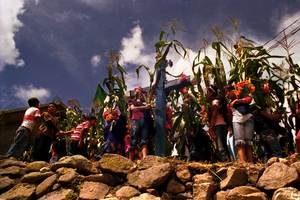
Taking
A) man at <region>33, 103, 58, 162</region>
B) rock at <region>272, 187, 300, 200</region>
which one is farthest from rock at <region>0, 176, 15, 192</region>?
rock at <region>272, 187, 300, 200</region>

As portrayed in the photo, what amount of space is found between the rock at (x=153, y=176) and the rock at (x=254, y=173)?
0.88 metres

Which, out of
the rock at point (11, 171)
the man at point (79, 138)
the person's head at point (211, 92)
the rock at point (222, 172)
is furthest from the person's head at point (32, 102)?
the rock at point (222, 172)

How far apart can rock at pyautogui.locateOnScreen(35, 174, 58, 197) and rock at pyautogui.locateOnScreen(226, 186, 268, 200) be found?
7.03 feet

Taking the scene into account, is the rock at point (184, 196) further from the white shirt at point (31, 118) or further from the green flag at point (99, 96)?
the green flag at point (99, 96)

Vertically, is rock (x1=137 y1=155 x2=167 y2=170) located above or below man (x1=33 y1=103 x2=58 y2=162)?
below

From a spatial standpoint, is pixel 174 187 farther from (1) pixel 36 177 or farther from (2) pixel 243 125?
(1) pixel 36 177

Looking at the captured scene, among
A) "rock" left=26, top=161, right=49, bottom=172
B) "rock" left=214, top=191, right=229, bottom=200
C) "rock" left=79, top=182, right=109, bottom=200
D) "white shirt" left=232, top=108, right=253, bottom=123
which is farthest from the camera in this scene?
"rock" left=26, top=161, right=49, bottom=172

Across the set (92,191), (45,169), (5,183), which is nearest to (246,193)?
(92,191)

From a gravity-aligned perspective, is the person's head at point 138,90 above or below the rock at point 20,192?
above

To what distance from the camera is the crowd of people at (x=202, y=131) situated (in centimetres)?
571

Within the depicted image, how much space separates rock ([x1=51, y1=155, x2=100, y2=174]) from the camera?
5461 mm

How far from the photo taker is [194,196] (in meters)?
4.82

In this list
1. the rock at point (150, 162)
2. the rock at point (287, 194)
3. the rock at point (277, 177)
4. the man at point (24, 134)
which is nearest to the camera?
the rock at point (287, 194)

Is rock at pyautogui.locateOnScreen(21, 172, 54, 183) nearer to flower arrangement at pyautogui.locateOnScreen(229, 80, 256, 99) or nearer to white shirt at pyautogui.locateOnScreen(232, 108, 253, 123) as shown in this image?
white shirt at pyautogui.locateOnScreen(232, 108, 253, 123)
